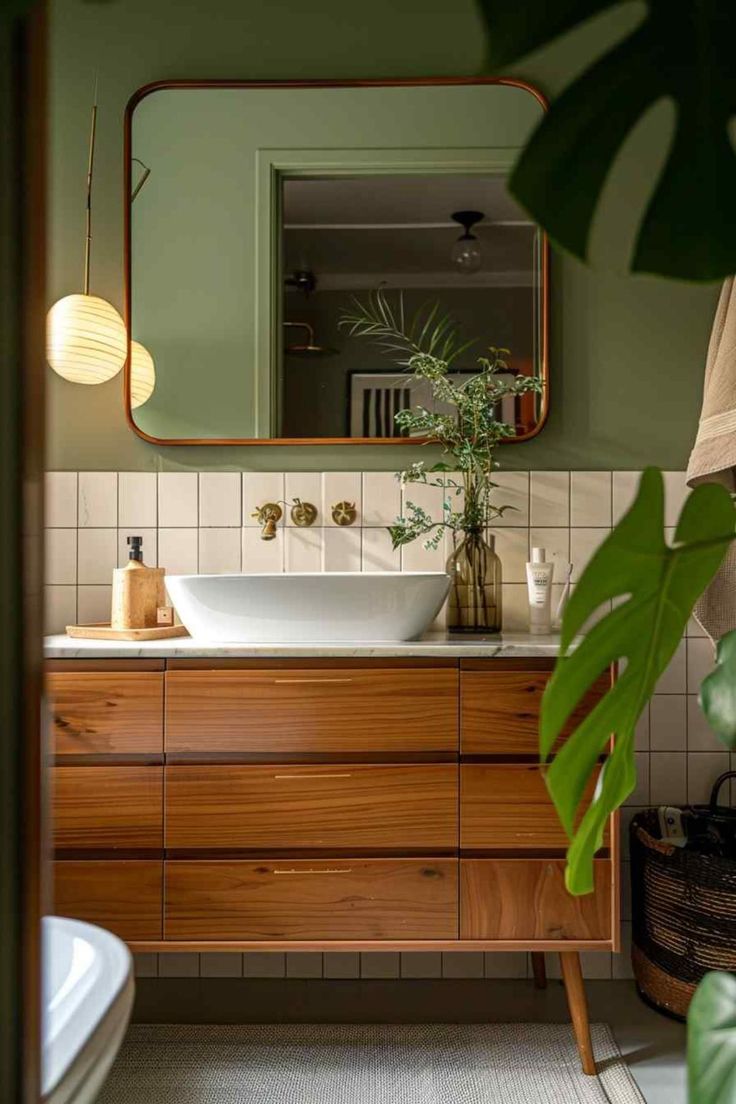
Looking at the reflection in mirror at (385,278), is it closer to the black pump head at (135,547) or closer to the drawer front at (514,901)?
the black pump head at (135,547)

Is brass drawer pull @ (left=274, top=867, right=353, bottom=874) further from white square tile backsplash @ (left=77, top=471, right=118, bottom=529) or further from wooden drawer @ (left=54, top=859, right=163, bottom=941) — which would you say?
white square tile backsplash @ (left=77, top=471, right=118, bottom=529)

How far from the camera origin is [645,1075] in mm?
1900

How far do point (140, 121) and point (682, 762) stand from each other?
2.11m

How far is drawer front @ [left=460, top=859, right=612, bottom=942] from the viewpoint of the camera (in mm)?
1870

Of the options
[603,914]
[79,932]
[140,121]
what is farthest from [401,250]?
[79,932]

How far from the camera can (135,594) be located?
85.5 inches

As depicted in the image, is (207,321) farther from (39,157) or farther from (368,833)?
(39,157)

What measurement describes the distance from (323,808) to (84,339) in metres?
1.27

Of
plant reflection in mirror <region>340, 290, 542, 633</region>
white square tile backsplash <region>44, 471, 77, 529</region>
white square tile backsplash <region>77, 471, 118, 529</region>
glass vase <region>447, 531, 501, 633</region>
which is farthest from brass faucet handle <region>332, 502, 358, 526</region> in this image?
white square tile backsplash <region>44, 471, 77, 529</region>

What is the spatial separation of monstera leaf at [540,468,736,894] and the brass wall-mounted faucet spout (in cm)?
198

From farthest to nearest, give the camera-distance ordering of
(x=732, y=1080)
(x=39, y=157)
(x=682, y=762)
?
(x=682, y=762) < (x=732, y=1080) < (x=39, y=157)

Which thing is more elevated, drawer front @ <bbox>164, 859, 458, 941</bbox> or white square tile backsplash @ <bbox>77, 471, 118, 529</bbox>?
white square tile backsplash @ <bbox>77, 471, 118, 529</bbox>

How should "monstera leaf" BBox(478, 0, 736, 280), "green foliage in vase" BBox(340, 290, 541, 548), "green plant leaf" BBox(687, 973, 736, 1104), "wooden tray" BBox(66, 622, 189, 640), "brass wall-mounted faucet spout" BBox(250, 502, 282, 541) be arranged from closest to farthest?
"monstera leaf" BBox(478, 0, 736, 280), "green plant leaf" BBox(687, 973, 736, 1104), "wooden tray" BBox(66, 622, 189, 640), "green foliage in vase" BBox(340, 290, 541, 548), "brass wall-mounted faucet spout" BBox(250, 502, 282, 541)

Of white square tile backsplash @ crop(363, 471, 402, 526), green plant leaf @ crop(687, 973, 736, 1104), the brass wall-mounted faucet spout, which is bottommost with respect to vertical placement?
green plant leaf @ crop(687, 973, 736, 1104)
